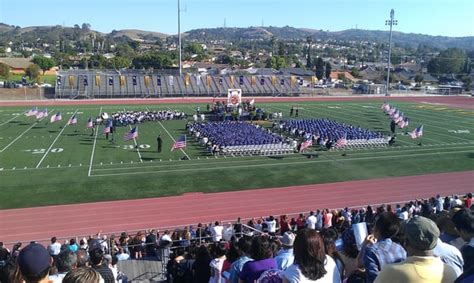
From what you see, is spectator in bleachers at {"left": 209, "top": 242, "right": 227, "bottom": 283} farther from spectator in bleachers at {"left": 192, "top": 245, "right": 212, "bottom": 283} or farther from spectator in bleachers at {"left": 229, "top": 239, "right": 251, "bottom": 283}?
spectator in bleachers at {"left": 229, "top": 239, "right": 251, "bottom": 283}

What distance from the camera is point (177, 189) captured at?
2362 cm

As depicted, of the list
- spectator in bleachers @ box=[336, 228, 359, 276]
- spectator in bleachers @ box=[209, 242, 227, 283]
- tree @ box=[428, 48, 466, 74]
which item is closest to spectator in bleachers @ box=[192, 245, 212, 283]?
spectator in bleachers @ box=[209, 242, 227, 283]

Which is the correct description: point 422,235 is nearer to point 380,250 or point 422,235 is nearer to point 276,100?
point 380,250

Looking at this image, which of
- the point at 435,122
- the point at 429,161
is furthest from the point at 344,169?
the point at 435,122

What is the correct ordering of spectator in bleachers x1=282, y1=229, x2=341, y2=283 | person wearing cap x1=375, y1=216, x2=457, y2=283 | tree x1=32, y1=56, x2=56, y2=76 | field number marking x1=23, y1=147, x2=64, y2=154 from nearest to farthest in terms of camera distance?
person wearing cap x1=375, y1=216, x2=457, y2=283 < spectator in bleachers x1=282, y1=229, x2=341, y2=283 < field number marking x1=23, y1=147, x2=64, y2=154 < tree x1=32, y1=56, x2=56, y2=76

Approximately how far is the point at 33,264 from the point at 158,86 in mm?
72164

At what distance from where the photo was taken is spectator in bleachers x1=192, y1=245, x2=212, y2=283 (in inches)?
272

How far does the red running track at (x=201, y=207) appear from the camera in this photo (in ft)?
61.7

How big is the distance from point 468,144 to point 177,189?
81.1 ft

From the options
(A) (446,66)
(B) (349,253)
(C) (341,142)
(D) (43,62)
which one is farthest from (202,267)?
(A) (446,66)

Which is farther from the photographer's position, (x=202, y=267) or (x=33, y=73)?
(x=33, y=73)

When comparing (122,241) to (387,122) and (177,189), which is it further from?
(387,122)

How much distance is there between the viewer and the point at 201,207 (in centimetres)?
2122

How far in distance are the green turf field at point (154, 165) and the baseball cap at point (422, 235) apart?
1983 centimetres
